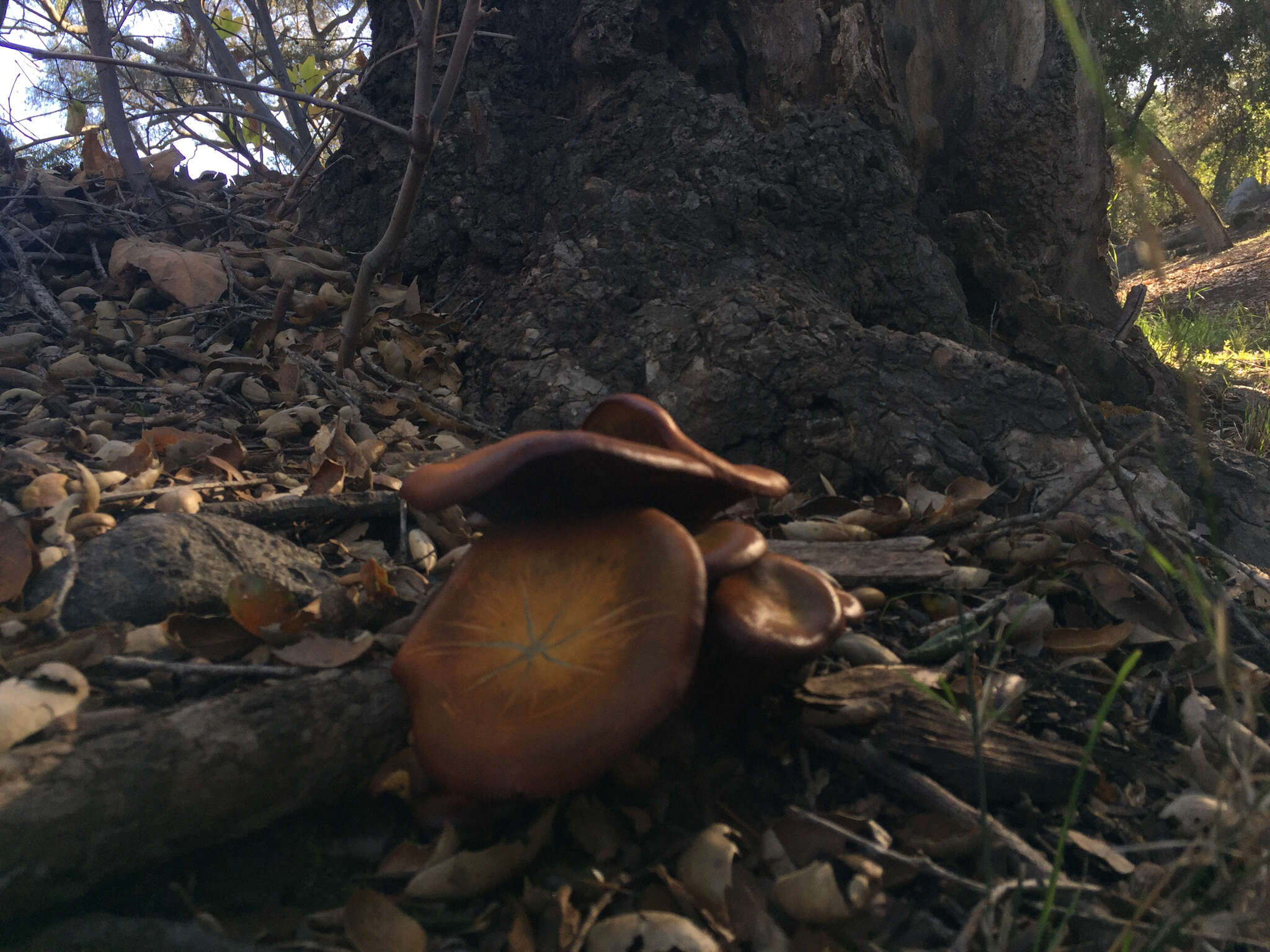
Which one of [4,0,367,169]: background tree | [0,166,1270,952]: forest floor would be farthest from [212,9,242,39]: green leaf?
[0,166,1270,952]: forest floor

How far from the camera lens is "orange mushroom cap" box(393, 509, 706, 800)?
1.15 meters

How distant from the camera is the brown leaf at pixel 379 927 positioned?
45.3 inches

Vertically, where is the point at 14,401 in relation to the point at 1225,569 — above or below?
above

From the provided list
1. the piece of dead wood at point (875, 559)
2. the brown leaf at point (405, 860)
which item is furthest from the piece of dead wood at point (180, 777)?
the piece of dead wood at point (875, 559)

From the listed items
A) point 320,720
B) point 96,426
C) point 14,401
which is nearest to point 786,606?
point 320,720

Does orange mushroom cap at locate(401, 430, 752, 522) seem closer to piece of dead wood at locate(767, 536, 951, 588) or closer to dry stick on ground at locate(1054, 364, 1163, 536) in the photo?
piece of dead wood at locate(767, 536, 951, 588)

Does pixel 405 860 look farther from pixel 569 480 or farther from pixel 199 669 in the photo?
pixel 569 480

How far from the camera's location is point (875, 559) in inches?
74.6

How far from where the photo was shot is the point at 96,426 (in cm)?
246

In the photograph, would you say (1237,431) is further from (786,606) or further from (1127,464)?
(786,606)

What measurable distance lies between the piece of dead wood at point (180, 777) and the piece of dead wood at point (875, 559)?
0.93m

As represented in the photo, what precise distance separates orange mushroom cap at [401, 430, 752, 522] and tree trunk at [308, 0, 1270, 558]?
1.19m

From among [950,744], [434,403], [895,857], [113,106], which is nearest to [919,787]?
[950,744]

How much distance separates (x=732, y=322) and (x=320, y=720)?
1740mm
